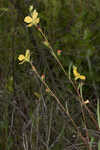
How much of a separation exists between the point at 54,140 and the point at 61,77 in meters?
0.35

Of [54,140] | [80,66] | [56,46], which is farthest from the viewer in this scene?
[56,46]

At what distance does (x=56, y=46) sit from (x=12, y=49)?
29cm

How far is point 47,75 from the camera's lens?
4.07 ft

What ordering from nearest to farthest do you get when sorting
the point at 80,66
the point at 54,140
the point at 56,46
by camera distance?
the point at 54,140 → the point at 80,66 → the point at 56,46

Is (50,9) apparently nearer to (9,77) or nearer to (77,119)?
(9,77)

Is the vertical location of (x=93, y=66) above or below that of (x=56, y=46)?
below

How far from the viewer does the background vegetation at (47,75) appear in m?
1.12

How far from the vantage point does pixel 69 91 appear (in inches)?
47.1

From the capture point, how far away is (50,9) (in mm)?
1401

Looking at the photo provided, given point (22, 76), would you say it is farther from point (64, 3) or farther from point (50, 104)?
point (64, 3)

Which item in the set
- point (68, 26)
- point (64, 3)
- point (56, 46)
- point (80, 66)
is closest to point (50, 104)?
point (80, 66)

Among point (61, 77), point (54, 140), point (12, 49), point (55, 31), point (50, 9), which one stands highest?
point (50, 9)

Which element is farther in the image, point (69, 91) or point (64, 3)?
point (64, 3)

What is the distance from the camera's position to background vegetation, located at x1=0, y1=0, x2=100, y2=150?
3.67ft
